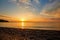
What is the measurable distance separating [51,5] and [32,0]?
0.99 feet

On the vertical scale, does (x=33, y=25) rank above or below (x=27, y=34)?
above

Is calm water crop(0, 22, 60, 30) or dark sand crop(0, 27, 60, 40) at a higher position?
calm water crop(0, 22, 60, 30)

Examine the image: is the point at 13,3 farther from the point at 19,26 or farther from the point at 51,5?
the point at 51,5

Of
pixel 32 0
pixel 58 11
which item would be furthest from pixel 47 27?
pixel 32 0

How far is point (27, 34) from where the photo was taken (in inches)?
92.7

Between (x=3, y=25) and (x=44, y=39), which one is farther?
(x=3, y=25)

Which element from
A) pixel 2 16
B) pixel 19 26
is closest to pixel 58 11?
pixel 19 26

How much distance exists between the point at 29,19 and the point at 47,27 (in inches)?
11.9

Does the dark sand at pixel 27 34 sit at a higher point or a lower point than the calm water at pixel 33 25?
lower

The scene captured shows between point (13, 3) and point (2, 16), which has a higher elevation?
point (13, 3)

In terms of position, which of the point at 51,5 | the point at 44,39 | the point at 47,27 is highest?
the point at 51,5

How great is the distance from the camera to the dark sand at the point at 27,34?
2293 mm

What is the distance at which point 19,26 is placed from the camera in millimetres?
2414

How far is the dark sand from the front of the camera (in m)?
2.29
